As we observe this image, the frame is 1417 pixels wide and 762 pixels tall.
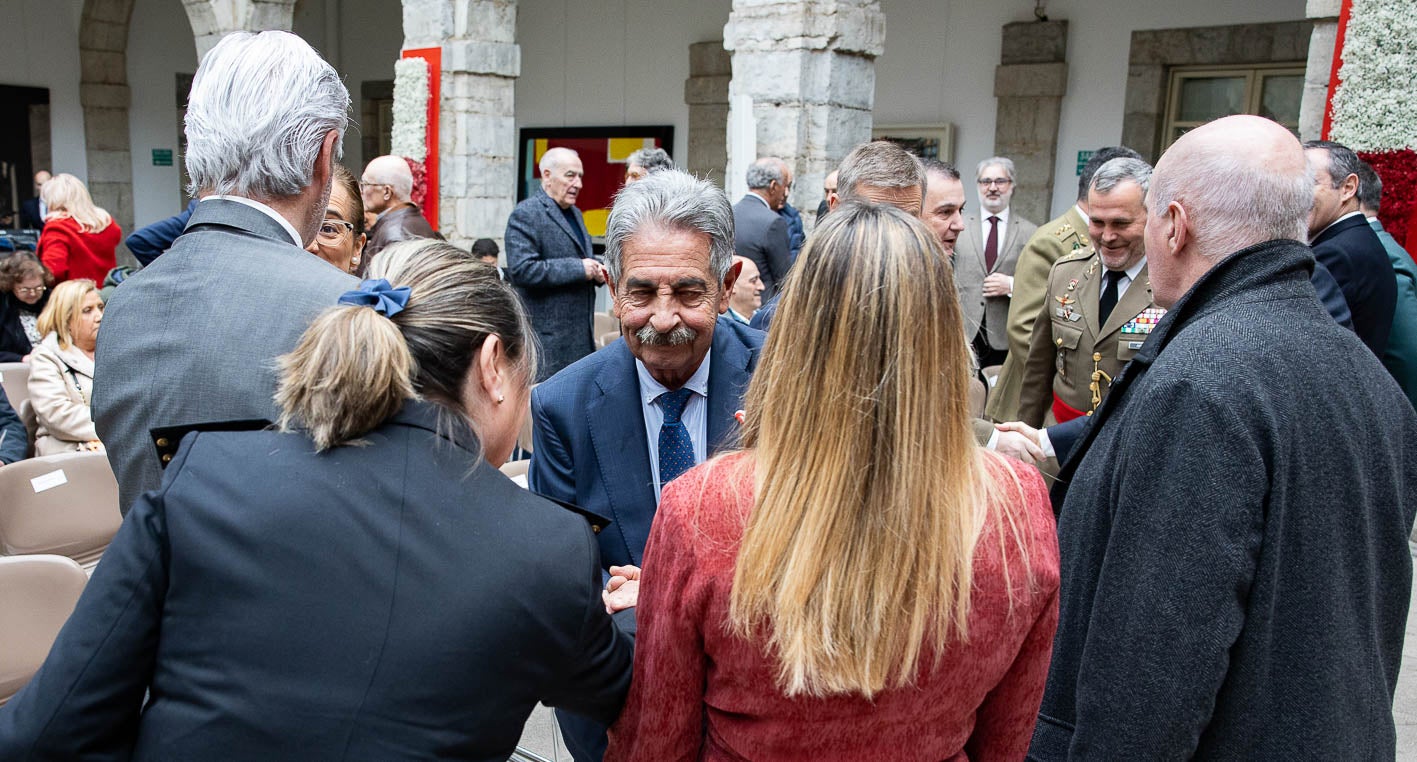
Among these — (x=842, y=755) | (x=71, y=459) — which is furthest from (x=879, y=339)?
(x=71, y=459)

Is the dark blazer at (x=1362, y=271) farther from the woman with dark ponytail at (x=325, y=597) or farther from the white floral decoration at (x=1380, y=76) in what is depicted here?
the woman with dark ponytail at (x=325, y=597)

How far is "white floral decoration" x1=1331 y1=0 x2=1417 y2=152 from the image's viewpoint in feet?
15.6

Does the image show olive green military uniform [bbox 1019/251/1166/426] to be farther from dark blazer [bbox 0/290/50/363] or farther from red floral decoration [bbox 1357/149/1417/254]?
dark blazer [bbox 0/290/50/363]

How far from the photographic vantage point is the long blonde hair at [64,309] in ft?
14.4

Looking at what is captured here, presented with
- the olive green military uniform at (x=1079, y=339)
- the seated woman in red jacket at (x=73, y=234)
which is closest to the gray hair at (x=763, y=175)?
the olive green military uniform at (x=1079, y=339)

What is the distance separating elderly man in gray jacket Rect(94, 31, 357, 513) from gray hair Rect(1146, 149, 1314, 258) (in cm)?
137

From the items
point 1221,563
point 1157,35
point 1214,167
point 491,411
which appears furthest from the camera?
point 1157,35

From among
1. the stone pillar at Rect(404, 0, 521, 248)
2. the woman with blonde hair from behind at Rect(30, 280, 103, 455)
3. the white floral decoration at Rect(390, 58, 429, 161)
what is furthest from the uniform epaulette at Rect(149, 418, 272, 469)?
the white floral decoration at Rect(390, 58, 429, 161)

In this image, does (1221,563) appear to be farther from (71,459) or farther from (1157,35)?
(1157,35)

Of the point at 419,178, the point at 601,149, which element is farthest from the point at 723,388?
the point at 601,149

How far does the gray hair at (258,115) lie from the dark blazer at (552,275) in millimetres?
3636

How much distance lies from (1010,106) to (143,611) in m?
9.20

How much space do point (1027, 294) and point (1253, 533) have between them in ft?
8.02

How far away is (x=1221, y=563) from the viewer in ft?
4.90
